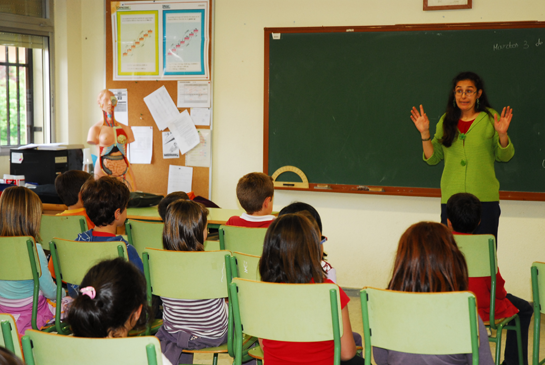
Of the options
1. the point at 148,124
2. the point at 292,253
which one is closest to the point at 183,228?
the point at 292,253

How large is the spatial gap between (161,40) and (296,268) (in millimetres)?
3541

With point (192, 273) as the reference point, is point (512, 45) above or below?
above

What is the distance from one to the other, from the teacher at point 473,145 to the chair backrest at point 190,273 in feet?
5.85

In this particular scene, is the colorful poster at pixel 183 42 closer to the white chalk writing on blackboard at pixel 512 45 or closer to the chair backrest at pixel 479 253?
the white chalk writing on blackboard at pixel 512 45

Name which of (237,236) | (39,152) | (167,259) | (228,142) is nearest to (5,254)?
(167,259)

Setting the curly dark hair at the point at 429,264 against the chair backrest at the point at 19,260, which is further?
the chair backrest at the point at 19,260

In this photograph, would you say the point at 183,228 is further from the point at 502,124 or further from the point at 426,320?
the point at 502,124

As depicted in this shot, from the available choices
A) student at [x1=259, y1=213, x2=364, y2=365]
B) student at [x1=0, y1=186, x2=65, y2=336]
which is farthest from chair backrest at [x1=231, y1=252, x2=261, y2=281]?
student at [x1=0, y1=186, x2=65, y2=336]

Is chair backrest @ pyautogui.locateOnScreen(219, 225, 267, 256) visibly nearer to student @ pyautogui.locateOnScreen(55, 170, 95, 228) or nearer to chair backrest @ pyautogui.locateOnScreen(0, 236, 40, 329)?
chair backrest @ pyautogui.locateOnScreen(0, 236, 40, 329)

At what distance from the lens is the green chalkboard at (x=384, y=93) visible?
3.85m

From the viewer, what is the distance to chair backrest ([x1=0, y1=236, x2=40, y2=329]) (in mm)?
2277

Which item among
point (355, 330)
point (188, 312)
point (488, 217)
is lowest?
point (355, 330)

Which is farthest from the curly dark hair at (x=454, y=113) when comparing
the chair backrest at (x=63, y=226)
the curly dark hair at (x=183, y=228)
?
the chair backrest at (x=63, y=226)

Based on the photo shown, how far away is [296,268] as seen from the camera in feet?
5.66
